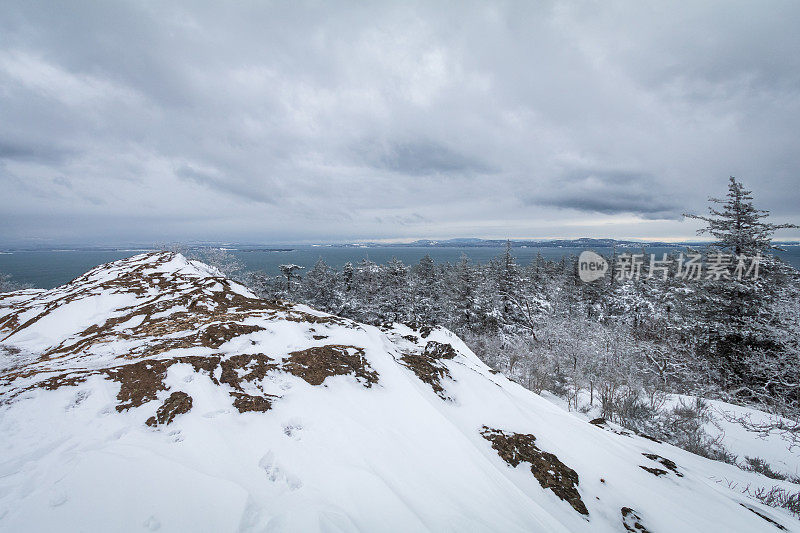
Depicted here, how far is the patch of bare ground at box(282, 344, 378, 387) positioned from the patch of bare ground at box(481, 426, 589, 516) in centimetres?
210

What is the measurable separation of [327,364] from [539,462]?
3.47 meters

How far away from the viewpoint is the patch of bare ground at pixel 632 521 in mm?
3385

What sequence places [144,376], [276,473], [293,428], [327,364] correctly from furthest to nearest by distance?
[327,364], [144,376], [293,428], [276,473]

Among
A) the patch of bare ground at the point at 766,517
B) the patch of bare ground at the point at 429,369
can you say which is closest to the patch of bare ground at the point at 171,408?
the patch of bare ground at the point at 429,369

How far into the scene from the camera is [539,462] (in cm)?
409

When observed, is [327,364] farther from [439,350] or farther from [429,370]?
[439,350]

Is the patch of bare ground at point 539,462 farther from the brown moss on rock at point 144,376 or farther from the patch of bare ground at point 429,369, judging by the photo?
the brown moss on rock at point 144,376

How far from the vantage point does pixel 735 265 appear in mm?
14180

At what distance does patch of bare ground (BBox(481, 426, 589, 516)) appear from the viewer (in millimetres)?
3678

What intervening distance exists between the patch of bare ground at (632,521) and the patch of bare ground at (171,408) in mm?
5380

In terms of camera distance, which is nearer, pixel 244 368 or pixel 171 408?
pixel 171 408

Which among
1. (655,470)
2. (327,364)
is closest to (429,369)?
(327,364)

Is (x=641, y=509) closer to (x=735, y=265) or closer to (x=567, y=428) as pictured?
(x=567, y=428)

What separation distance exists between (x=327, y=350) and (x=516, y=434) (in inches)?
135
